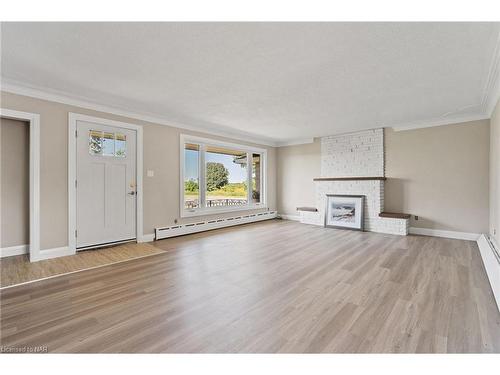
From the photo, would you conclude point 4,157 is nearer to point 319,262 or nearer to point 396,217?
point 319,262

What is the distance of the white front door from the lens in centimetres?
384

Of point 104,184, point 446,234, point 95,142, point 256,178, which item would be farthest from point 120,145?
point 446,234

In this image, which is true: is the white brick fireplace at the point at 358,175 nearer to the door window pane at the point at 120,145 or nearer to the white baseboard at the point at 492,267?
the white baseboard at the point at 492,267

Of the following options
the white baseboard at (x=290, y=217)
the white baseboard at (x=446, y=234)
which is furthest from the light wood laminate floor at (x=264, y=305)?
the white baseboard at (x=290, y=217)

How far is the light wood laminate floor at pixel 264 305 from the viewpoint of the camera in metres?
1.64

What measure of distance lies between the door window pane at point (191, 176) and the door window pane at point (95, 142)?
1.73m

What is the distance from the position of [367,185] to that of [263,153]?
10.2 ft

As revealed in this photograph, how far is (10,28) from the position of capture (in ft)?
6.80

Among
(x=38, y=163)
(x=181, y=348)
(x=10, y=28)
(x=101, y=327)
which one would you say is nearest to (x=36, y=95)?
(x=38, y=163)

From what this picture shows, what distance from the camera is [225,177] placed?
6.38 m

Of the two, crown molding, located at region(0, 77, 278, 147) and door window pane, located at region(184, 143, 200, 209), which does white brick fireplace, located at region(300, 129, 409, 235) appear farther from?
door window pane, located at region(184, 143, 200, 209)

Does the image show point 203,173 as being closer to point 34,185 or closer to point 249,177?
point 249,177

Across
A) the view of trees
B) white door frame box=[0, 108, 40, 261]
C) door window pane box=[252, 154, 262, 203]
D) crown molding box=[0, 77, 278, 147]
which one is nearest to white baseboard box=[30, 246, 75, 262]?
white door frame box=[0, 108, 40, 261]

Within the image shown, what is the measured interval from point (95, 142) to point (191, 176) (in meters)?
2.02
